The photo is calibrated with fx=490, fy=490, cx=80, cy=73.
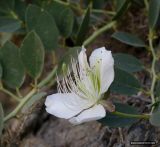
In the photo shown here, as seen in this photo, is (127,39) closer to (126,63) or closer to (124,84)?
(126,63)

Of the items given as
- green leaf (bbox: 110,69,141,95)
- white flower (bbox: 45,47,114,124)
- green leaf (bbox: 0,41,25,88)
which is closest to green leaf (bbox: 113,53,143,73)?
green leaf (bbox: 110,69,141,95)

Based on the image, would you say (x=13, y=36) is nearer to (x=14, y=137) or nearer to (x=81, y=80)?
(x=14, y=137)

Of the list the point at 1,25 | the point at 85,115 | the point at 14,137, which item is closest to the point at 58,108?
the point at 85,115

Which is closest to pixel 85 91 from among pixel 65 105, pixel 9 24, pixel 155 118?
pixel 65 105

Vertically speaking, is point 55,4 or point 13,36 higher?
point 55,4

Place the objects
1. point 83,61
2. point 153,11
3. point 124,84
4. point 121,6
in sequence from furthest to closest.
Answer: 1. point 121,6
2. point 153,11
3. point 124,84
4. point 83,61

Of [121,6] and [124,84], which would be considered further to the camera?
[121,6]

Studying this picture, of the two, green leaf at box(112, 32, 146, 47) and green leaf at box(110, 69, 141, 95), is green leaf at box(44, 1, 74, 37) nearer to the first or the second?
green leaf at box(112, 32, 146, 47)
